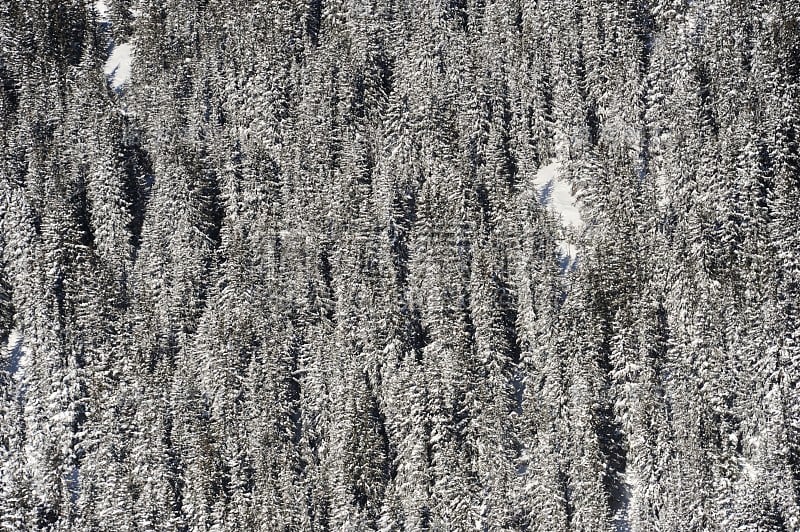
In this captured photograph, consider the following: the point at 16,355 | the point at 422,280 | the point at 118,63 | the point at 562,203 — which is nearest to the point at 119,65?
the point at 118,63

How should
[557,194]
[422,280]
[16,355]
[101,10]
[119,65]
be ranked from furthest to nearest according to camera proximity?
1. [101,10]
2. [119,65]
3. [16,355]
4. [557,194]
5. [422,280]

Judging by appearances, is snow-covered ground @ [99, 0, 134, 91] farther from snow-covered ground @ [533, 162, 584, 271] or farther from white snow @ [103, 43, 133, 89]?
snow-covered ground @ [533, 162, 584, 271]

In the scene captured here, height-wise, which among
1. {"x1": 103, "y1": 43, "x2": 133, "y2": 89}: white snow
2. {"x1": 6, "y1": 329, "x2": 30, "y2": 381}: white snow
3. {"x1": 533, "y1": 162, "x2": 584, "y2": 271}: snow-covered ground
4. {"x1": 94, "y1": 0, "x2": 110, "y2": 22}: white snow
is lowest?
{"x1": 6, "y1": 329, "x2": 30, "y2": 381}: white snow

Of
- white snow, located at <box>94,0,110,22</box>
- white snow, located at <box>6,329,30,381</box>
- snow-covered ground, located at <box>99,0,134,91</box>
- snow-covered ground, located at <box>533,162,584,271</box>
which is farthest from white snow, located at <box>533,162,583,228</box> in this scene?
white snow, located at <box>94,0,110,22</box>

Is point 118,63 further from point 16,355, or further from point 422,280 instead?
point 422,280

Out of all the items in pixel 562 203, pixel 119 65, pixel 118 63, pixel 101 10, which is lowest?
pixel 562 203

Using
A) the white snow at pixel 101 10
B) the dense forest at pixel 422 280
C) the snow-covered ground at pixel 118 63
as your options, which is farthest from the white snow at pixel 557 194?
the white snow at pixel 101 10

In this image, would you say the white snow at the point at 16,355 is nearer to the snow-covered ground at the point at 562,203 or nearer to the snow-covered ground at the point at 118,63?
the snow-covered ground at the point at 118,63
